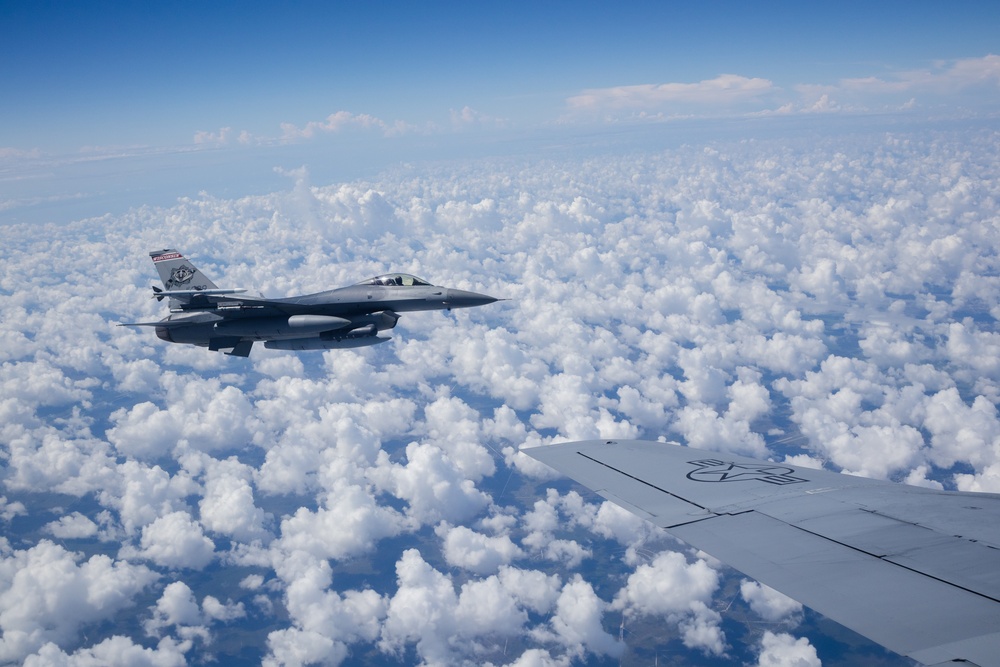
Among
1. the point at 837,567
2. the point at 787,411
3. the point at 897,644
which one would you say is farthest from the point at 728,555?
the point at 787,411

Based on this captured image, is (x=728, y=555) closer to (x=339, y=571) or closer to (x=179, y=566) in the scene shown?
(x=339, y=571)

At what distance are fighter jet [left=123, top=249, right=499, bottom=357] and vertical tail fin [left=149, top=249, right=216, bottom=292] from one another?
4.61ft

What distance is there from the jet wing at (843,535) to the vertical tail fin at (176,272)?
2112cm

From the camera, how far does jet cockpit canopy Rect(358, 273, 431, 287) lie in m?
A: 22.9

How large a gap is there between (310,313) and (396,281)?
3976 millimetres

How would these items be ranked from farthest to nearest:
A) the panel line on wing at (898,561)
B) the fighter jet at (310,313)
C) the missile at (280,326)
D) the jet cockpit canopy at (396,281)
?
1. the jet cockpit canopy at (396,281)
2. the missile at (280,326)
3. the fighter jet at (310,313)
4. the panel line on wing at (898,561)

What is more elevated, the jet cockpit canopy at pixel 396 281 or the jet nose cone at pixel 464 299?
the jet cockpit canopy at pixel 396 281

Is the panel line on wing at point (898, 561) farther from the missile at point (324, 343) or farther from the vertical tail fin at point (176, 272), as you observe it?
the vertical tail fin at point (176, 272)

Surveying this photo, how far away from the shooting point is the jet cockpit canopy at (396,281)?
22891mm

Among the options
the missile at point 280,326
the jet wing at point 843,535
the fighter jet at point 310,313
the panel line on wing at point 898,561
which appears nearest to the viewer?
the jet wing at point 843,535

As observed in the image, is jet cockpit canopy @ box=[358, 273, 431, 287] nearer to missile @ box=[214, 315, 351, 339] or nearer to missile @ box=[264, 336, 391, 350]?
missile @ box=[214, 315, 351, 339]

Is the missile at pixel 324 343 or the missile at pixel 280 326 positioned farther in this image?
the missile at pixel 280 326

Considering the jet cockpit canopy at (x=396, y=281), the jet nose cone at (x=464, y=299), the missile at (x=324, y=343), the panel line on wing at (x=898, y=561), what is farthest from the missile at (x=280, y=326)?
the panel line on wing at (x=898, y=561)

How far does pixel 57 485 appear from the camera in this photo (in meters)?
140
